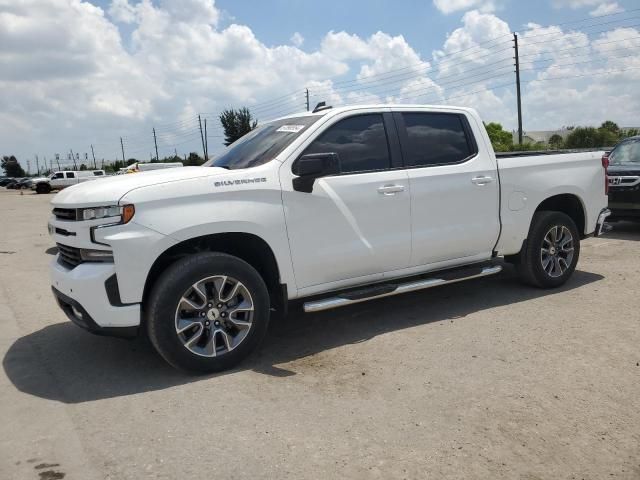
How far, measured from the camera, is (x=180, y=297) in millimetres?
3887

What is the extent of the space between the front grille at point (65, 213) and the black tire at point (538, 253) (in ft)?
14.1

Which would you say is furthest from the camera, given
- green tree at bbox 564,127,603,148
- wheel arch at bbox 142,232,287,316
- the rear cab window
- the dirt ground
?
green tree at bbox 564,127,603,148

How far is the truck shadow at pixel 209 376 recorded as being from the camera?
4000mm

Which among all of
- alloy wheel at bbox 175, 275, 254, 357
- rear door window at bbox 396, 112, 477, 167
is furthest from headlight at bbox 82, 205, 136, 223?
rear door window at bbox 396, 112, 477, 167

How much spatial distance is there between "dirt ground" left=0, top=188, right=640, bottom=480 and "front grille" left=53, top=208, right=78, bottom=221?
116cm

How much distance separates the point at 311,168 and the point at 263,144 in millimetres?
761

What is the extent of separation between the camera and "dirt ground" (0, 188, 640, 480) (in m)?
2.87

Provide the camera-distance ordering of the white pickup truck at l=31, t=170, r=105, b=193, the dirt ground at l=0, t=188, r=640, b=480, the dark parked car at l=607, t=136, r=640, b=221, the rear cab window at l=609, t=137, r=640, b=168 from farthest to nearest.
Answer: the white pickup truck at l=31, t=170, r=105, b=193
the rear cab window at l=609, t=137, r=640, b=168
the dark parked car at l=607, t=136, r=640, b=221
the dirt ground at l=0, t=188, r=640, b=480

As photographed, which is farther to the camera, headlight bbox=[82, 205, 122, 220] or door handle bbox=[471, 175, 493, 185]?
door handle bbox=[471, 175, 493, 185]

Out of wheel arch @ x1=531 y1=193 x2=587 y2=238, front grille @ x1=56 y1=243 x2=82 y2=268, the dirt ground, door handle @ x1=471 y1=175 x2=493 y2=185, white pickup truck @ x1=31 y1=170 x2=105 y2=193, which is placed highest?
white pickup truck @ x1=31 y1=170 x2=105 y2=193

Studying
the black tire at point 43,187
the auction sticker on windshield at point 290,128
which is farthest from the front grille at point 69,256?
the black tire at point 43,187

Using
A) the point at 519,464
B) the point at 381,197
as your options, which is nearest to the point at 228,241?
the point at 381,197

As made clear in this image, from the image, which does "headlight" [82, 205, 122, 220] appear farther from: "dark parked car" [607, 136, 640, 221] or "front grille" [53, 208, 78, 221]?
"dark parked car" [607, 136, 640, 221]

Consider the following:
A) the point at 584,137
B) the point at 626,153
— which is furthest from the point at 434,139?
the point at 584,137
